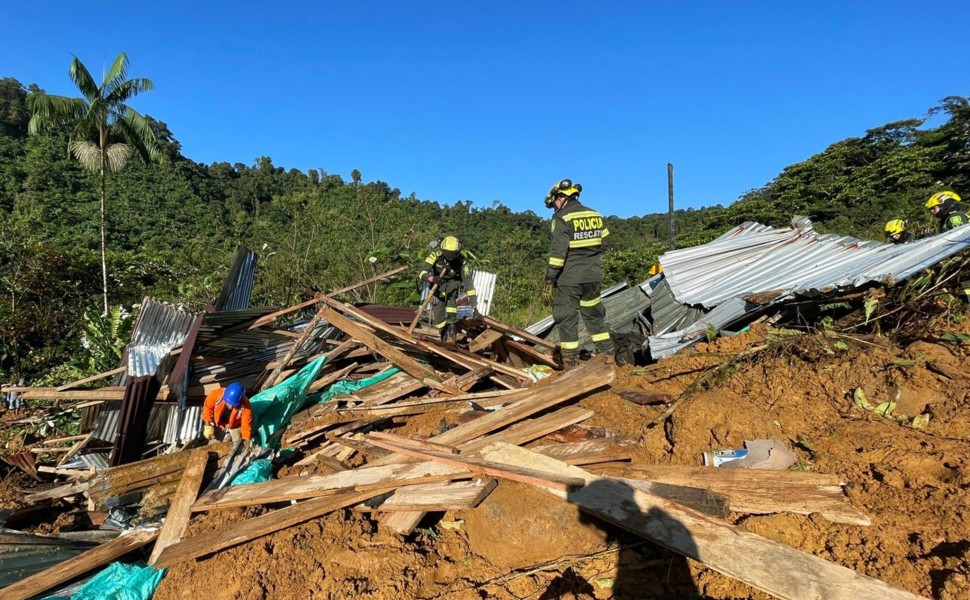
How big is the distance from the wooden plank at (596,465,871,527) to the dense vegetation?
9605 mm

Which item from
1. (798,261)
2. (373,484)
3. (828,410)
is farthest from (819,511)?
(798,261)

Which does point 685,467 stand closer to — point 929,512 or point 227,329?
point 929,512

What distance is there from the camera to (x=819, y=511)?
2.67m

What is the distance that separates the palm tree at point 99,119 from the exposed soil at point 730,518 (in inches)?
484

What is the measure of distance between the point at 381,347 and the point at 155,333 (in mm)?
2903

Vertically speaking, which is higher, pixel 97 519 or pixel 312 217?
pixel 312 217

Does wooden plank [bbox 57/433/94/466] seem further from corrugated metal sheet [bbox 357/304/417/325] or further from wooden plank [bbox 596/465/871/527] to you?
wooden plank [bbox 596/465/871/527]

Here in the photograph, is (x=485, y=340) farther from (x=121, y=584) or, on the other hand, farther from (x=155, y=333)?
(x=121, y=584)

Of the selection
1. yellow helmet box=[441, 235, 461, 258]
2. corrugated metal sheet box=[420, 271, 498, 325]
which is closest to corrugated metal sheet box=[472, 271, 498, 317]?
corrugated metal sheet box=[420, 271, 498, 325]

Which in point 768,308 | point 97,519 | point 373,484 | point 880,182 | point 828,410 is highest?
point 880,182

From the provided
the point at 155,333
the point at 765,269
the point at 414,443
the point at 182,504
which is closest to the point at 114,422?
the point at 155,333

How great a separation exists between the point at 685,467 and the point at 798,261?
4.77 m

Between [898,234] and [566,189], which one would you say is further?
[898,234]

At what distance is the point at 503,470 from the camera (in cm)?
331
